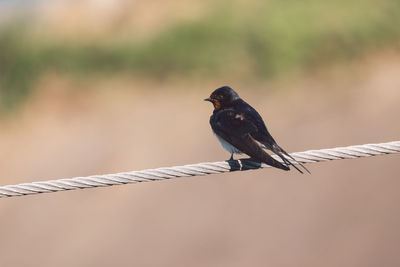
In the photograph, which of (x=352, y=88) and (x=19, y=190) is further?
(x=352, y=88)

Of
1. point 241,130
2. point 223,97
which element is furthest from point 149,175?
point 223,97

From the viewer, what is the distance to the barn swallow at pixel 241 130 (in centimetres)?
424

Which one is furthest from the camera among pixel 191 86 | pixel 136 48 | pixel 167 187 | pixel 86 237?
pixel 136 48

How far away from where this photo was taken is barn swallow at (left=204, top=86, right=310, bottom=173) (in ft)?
13.9

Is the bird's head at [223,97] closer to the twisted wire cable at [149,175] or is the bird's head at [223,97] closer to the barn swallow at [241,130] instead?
the barn swallow at [241,130]

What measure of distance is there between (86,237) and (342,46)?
6705 mm

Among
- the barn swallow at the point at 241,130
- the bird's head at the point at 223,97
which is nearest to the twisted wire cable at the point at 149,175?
the barn swallow at the point at 241,130

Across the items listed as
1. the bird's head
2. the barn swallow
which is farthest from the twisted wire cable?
the bird's head

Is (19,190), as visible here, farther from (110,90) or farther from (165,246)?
(110,90)

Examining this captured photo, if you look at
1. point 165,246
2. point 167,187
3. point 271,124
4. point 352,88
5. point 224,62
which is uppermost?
point 224,62

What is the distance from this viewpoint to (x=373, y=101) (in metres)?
12.3

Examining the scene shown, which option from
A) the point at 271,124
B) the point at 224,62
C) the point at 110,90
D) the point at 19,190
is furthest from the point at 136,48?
the point at 19,190

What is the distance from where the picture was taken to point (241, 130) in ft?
15.2

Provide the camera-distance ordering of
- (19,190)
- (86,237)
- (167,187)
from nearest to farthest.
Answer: (19,190), (86,237), (167,187)
